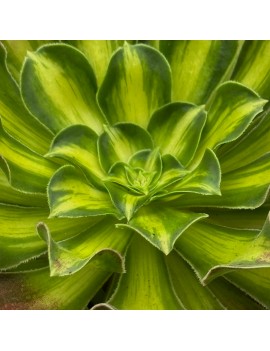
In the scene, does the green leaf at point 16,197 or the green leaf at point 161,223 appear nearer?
the green leaf at point 161,223

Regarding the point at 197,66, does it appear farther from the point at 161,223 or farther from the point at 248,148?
the point at 161,223

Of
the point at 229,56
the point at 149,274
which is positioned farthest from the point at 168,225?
the point at 229,56

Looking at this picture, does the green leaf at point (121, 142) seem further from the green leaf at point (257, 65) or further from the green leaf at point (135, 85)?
the green leaf at point (257, 65)

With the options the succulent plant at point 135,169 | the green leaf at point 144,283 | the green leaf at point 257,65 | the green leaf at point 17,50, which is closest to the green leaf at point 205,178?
the succulent plant at point 135,169

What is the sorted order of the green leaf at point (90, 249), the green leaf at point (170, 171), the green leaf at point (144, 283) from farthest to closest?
the green leaf at point (170, 171) < the green leaf at point (144, 283) < the green leaf at point (90, 249)

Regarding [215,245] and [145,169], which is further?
[145,169]

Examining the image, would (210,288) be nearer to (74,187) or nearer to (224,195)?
(224,195)

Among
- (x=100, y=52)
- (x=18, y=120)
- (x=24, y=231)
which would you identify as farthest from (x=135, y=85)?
(x=24, y=231)
